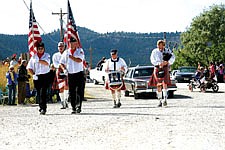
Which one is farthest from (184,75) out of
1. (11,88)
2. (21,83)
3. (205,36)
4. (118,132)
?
(205,36)

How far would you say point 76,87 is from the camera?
14.0 m

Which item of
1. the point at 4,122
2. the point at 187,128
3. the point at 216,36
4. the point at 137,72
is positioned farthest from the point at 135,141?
the point at 216,36

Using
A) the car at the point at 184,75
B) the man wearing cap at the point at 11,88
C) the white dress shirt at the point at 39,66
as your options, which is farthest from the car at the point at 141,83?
the car at the point at 184,75

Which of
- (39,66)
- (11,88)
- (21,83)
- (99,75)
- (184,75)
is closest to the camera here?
(39,66)

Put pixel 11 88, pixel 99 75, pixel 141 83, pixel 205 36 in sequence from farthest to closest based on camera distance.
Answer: pixel 205 36
pixel 99 75
pixel 141 83
pixel 11 88

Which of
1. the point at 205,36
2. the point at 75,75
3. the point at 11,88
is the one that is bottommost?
the point at 11,88

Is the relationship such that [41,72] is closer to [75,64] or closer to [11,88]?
[75,64]

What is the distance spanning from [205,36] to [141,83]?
194 feet

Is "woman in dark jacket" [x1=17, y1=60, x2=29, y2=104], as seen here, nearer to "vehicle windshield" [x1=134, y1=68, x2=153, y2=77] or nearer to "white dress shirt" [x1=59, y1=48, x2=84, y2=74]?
"vehicle windshield" [x1=134, y1=68, x2=153, y2=77]

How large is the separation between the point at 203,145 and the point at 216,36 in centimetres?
7415

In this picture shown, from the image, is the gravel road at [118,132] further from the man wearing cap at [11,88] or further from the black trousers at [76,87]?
the man wearing cap at [11,88]

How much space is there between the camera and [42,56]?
14.3m

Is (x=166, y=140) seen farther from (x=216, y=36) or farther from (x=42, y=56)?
(x=216, y=36)

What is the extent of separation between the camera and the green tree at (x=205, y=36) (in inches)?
3141
